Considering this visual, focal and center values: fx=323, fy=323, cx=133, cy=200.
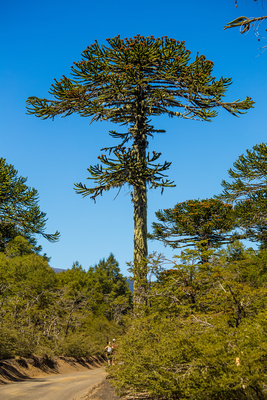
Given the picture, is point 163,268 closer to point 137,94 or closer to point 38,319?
point 137,94

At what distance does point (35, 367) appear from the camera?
1502 cm

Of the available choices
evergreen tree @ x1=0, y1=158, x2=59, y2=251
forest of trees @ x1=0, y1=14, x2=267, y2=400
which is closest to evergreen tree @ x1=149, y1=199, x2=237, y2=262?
forest of trees @ x1=0, y1=14, x2=267, y2=400

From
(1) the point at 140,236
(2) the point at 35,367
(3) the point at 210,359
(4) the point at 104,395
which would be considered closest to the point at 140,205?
(1) the point at 140,236

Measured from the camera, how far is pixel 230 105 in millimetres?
13352

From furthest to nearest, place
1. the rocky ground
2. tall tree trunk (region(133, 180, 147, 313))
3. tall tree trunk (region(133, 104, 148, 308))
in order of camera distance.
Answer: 1. tall tree trunk (region(133, 104, 148, 308))
2. tall tree trunk (region(133, 180, 147, 313))
3. the rocky ground

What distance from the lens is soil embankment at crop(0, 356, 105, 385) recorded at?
41.3ft

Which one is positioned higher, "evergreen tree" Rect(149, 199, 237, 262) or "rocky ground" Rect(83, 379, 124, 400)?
"evergreen tree" Rect(149, 199, 237, 262)

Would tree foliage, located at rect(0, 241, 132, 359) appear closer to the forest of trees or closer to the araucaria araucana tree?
the forest of trees

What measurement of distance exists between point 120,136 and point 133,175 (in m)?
2.52

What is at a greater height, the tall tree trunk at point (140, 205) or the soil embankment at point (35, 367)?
the tall tree trunk at point (140, 205)

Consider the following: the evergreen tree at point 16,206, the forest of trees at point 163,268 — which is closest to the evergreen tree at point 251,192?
the forest of trees at point 163,268

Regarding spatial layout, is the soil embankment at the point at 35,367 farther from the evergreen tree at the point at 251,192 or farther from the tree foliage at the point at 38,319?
the evergreen tree at the point at 251,192

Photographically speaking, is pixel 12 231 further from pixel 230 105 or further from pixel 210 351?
pixel 210 351

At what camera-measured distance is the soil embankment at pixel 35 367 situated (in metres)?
12.6
